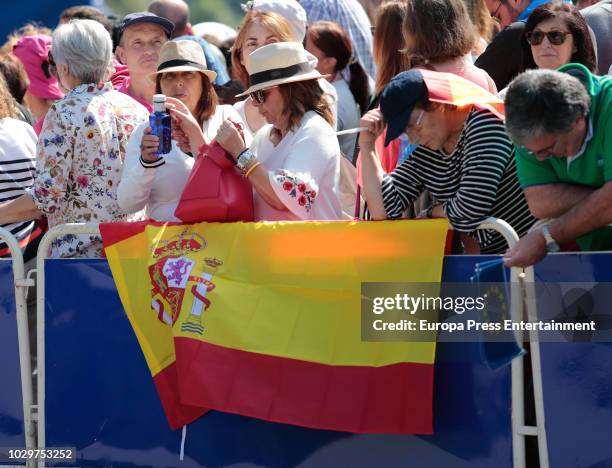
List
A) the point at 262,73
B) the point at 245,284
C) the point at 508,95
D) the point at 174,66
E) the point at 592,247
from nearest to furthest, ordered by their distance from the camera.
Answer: the point at 508,95 < the point at 592,247 < the point at 245,284 < the point at 262,73 < the point at 174,66

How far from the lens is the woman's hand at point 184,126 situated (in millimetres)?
5734

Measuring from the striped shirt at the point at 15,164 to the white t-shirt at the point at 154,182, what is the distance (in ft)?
3.34

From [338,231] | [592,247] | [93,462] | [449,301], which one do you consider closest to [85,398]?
[93,462]

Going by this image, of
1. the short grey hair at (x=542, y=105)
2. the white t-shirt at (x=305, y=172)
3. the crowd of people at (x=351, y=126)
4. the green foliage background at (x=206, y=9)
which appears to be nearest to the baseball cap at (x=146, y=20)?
the crowd of people at (x=351, y=126)

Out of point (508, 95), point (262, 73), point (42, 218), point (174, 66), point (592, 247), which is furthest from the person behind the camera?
point (42, 218)

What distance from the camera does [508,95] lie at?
15.0 feet

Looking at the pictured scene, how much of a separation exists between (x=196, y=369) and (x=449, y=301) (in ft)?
4.10

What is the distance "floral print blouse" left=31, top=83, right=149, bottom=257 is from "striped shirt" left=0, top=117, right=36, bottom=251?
1.84ft

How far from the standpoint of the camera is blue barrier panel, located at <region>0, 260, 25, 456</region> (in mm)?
5980

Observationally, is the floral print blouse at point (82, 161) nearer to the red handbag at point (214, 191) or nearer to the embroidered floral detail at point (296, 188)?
the red handbag at point (214, 191)

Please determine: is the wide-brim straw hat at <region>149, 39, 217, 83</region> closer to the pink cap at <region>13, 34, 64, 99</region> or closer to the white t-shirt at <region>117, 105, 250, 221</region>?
the white t-shirt at <region>117, 105, 250, 221</region>

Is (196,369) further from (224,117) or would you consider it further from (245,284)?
(224,117)

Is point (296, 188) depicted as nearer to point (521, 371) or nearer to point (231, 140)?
point (231, 140)

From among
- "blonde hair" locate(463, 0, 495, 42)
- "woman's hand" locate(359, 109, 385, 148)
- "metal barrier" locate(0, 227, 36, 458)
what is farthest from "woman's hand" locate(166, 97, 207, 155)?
"blonde hair" locate(463, 0, 495, 42)
